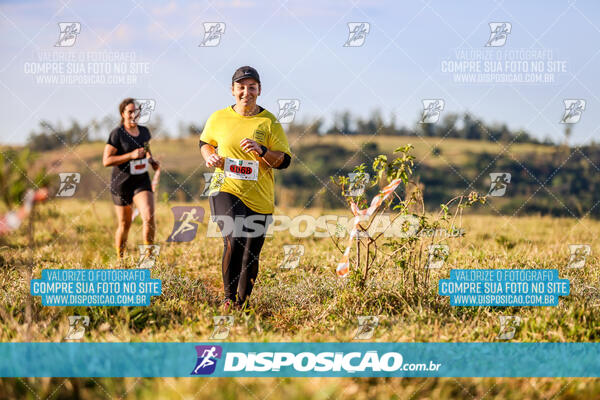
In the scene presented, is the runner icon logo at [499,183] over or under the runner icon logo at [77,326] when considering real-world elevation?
over

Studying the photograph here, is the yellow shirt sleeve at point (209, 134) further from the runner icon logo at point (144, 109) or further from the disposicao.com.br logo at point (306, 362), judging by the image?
the disposicao.com.br logo at point (306, 362)

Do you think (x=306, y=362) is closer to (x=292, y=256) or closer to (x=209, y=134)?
(x=209, y=134)

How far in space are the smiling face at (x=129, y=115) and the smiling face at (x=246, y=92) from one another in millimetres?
1888

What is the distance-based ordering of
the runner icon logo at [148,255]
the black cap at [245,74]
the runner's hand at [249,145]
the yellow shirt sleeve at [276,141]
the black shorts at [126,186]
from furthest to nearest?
the black shorts at [126,186] < the runner icon logo at [148,255] < the yellow shirt sleeve at [276,141] < the black cap at [245,74] < the runner's hand at [249,145]

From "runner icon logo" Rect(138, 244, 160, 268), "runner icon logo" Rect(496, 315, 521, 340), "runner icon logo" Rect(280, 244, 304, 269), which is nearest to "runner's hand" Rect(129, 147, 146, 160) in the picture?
"runner icon logo" Rect(138, 244, 160, 268)

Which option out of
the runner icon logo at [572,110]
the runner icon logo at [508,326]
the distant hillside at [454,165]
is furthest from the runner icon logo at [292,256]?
the distant hillside at [454,165]

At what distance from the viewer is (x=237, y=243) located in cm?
439

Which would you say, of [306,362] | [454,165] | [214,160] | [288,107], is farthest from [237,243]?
[454,165]

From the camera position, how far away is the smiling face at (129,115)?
5705 millimetres

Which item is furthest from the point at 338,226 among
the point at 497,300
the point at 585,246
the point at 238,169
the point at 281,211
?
the point at 281,211

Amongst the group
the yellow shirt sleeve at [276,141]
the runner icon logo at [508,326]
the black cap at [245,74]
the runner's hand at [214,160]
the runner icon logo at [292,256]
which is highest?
the black cap at [245,74]

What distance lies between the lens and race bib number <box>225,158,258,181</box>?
4.30 metres

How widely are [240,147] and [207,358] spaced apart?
1810mm

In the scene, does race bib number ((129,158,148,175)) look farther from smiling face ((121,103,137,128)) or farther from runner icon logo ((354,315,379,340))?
runner icon logo ((354,315,379,340))
